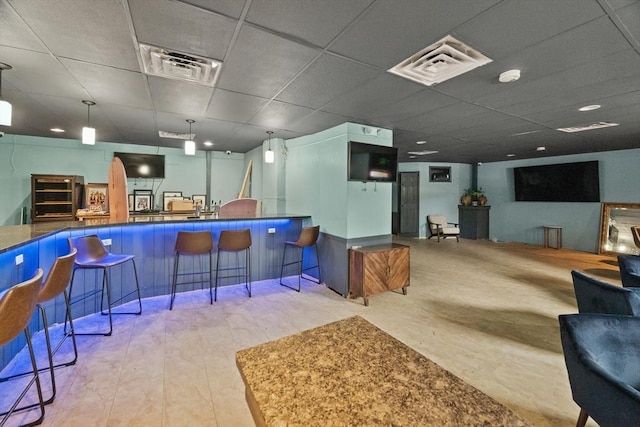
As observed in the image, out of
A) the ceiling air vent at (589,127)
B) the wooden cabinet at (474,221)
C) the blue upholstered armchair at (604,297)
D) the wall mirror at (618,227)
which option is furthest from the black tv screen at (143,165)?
the wall mirror at (618,227)

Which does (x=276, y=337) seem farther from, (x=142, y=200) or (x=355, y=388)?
(x=142, y=200)

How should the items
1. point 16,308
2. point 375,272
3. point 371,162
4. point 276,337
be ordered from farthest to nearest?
point 371,162 → point 375,272 → point 276,337 → point 16,308

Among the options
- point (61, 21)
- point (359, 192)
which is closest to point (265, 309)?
point (359, 192)

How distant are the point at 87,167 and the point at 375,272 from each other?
637 centimetres

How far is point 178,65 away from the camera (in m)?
2.29

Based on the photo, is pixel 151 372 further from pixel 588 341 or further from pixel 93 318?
pixel 588 341

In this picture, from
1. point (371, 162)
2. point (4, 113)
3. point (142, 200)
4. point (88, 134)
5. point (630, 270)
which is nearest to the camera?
point (4, 113)

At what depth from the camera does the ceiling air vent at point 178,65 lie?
2.09m

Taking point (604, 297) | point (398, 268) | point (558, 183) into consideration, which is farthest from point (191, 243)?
point (558, 183)

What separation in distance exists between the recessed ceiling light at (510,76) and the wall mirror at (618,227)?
22.2ft

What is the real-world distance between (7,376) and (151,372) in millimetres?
1034

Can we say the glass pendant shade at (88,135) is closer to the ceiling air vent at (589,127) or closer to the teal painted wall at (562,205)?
the ceiling air vent at (589,127)

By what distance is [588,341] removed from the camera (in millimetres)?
1446

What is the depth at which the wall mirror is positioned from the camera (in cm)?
617
